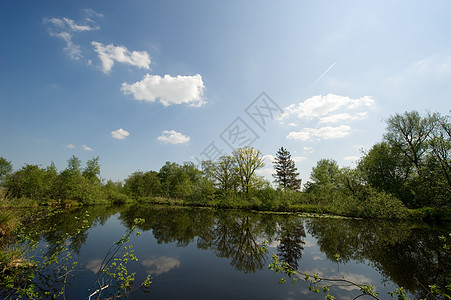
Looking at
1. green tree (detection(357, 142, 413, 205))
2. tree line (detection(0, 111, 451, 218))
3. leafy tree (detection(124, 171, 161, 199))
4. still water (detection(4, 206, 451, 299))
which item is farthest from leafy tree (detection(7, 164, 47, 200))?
green tree (detection(357, 142, 413, 205))

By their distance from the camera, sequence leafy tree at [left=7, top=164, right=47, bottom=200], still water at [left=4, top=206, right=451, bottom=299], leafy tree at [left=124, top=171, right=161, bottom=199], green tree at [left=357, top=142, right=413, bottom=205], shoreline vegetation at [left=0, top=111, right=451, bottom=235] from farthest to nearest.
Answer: leafy tree at [left=124, top=171, right=161, bottom=199] < leafy tree at [left=7, top=164, right=47, bottom=200] < green tree at [left=357, top=142, right=413, bottom=205] < shoreline vegetation at [left=0, top=111, right=451, bottom=235] < still water at [left=4, top=206, right=451, bottom=299]

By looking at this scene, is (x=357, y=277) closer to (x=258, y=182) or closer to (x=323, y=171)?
(x=258, y=182)

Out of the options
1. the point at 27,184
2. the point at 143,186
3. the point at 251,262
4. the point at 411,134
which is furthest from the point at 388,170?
the point at 27,184

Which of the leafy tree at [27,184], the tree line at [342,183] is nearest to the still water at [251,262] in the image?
the tree line at [342,183]

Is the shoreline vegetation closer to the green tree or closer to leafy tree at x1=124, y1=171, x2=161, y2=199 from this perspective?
the green tree

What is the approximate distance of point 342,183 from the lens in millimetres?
23391

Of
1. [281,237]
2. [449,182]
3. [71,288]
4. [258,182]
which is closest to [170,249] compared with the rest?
[71,288]

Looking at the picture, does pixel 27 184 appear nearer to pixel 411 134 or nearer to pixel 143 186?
pixel 143 186

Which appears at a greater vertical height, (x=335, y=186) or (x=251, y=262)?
(x=335, y=186)

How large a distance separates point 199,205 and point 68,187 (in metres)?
19.2

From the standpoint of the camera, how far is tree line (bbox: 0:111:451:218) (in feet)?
59.1

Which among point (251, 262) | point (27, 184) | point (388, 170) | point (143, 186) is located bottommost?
point (251, 262)

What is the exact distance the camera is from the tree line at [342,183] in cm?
1802

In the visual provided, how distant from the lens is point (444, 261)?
21.8ft
